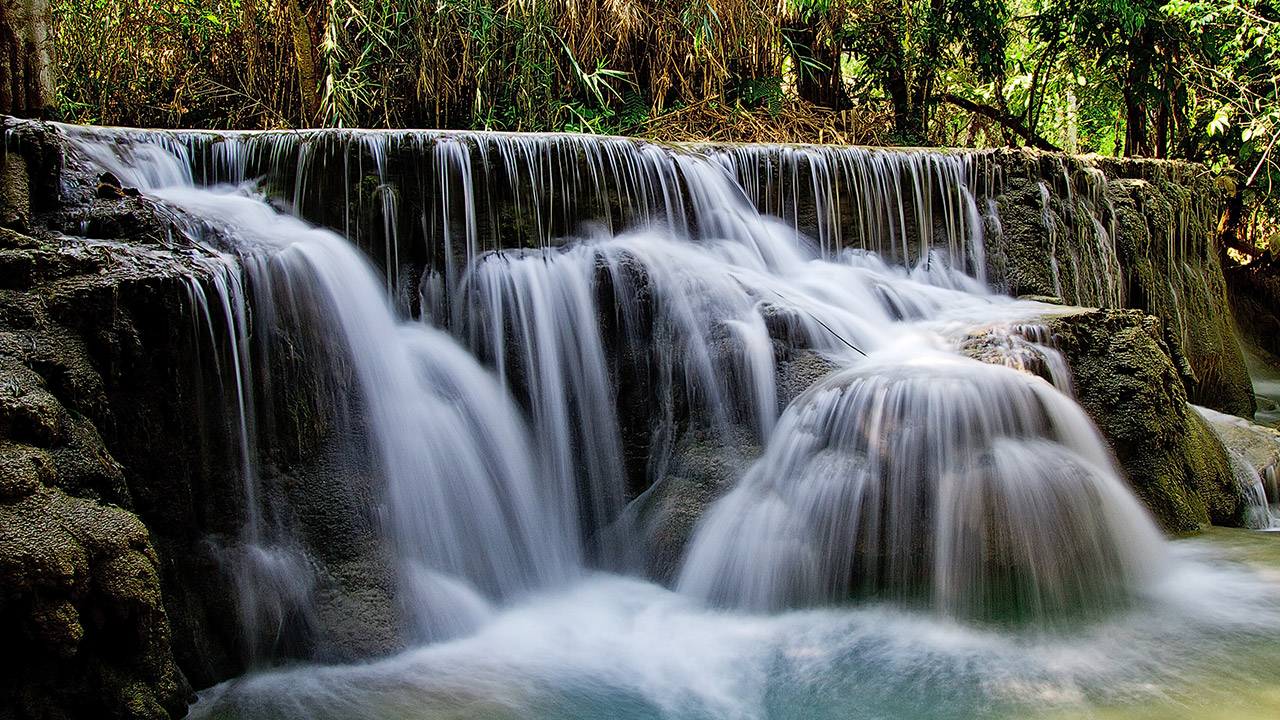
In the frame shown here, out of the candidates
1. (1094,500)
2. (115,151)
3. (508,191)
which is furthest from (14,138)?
(1094,500)

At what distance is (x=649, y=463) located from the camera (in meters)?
4.46

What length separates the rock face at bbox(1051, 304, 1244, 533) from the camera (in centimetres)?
421

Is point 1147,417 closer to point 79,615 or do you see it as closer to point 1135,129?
point 79,615

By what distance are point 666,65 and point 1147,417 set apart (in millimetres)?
5098

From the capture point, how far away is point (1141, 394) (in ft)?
13.9

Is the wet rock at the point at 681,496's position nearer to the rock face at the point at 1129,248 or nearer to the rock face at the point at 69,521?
the rock face at the point at 69,521

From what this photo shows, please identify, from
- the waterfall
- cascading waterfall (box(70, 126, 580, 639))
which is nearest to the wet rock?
the waterfall

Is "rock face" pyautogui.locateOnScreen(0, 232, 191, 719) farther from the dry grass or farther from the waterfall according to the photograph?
the dry grass

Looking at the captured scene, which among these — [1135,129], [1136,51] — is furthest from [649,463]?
[1135,129]

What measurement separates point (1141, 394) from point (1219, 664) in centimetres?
162

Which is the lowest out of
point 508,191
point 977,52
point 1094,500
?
point 1094,500

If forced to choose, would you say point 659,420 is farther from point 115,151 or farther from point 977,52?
point 977,52

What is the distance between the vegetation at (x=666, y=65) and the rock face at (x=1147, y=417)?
4.13 metres

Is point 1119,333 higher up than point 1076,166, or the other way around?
point 1076,166
